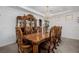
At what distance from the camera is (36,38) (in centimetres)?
165

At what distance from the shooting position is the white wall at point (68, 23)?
1642mm

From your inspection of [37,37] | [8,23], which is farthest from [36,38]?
[8,23]

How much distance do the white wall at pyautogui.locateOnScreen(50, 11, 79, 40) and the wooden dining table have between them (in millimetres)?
233

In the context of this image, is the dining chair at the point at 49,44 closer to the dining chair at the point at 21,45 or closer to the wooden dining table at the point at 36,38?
the wooden dining table at the point at 36,38

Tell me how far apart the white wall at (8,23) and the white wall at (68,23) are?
19.1 inches

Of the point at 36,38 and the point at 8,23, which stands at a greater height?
the point at 8,23

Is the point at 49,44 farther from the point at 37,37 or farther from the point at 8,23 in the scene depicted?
the point at 8,23

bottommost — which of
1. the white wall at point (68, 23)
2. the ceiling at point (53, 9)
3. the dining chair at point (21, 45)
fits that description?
the dining chair at point (21, 45)

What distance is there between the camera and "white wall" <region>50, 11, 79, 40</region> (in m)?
1.64

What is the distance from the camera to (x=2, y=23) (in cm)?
165

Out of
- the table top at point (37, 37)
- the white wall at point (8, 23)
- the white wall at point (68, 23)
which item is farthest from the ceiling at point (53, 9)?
the table top at point (37, 37)

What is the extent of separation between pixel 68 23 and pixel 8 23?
92 centimetres

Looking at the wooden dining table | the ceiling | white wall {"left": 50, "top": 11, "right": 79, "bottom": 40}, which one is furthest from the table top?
the ceiling
